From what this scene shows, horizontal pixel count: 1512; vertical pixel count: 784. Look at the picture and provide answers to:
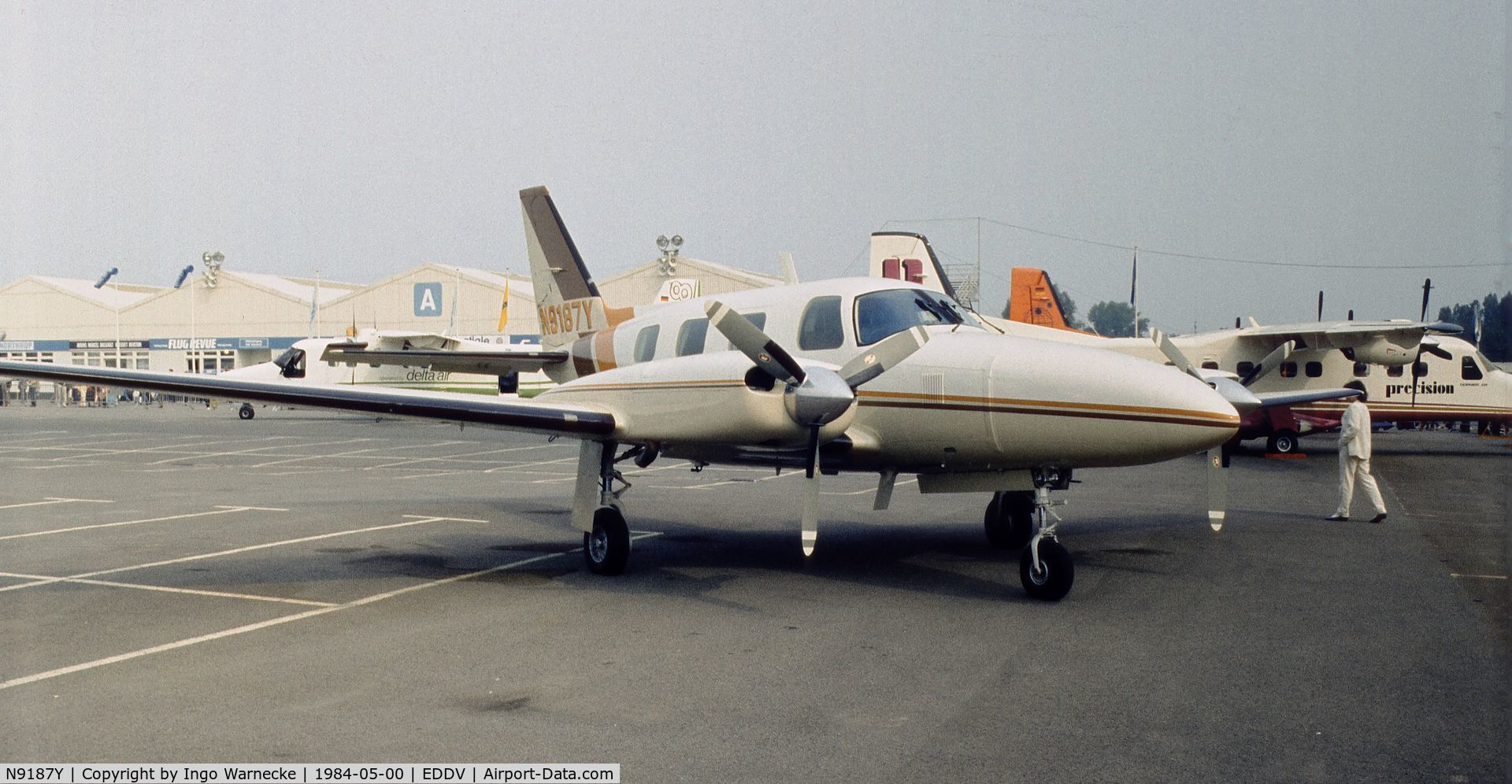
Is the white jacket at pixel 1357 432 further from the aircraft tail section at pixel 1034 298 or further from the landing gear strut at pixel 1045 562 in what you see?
the aircraft tail section at pixel 1034 298

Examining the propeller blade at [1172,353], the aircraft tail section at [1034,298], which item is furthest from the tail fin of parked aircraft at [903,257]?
the propeller blade at [1172,353]

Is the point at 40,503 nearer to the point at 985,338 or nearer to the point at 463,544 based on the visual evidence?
the point at 463,544

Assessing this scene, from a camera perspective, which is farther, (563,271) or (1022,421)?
(563,271)

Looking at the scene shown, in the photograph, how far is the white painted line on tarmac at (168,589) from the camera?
8.68 metres

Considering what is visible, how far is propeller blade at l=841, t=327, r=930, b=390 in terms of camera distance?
8.67m

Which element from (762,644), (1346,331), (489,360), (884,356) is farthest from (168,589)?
(1346,331)

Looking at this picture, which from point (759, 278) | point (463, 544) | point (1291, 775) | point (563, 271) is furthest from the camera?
point (759, 278)

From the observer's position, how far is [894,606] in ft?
27.8

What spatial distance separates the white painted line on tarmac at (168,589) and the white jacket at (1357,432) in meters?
12.6

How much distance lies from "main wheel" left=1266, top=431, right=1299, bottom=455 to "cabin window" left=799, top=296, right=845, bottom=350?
21376mm

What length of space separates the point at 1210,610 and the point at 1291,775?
380 cm

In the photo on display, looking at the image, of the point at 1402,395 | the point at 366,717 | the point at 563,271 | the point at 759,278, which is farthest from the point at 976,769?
the point at 759,278

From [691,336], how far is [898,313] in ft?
7.81

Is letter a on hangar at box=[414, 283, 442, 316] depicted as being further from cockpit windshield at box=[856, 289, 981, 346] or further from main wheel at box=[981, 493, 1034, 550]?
cockpit windshield at box=[856, 289, 981, 346]
